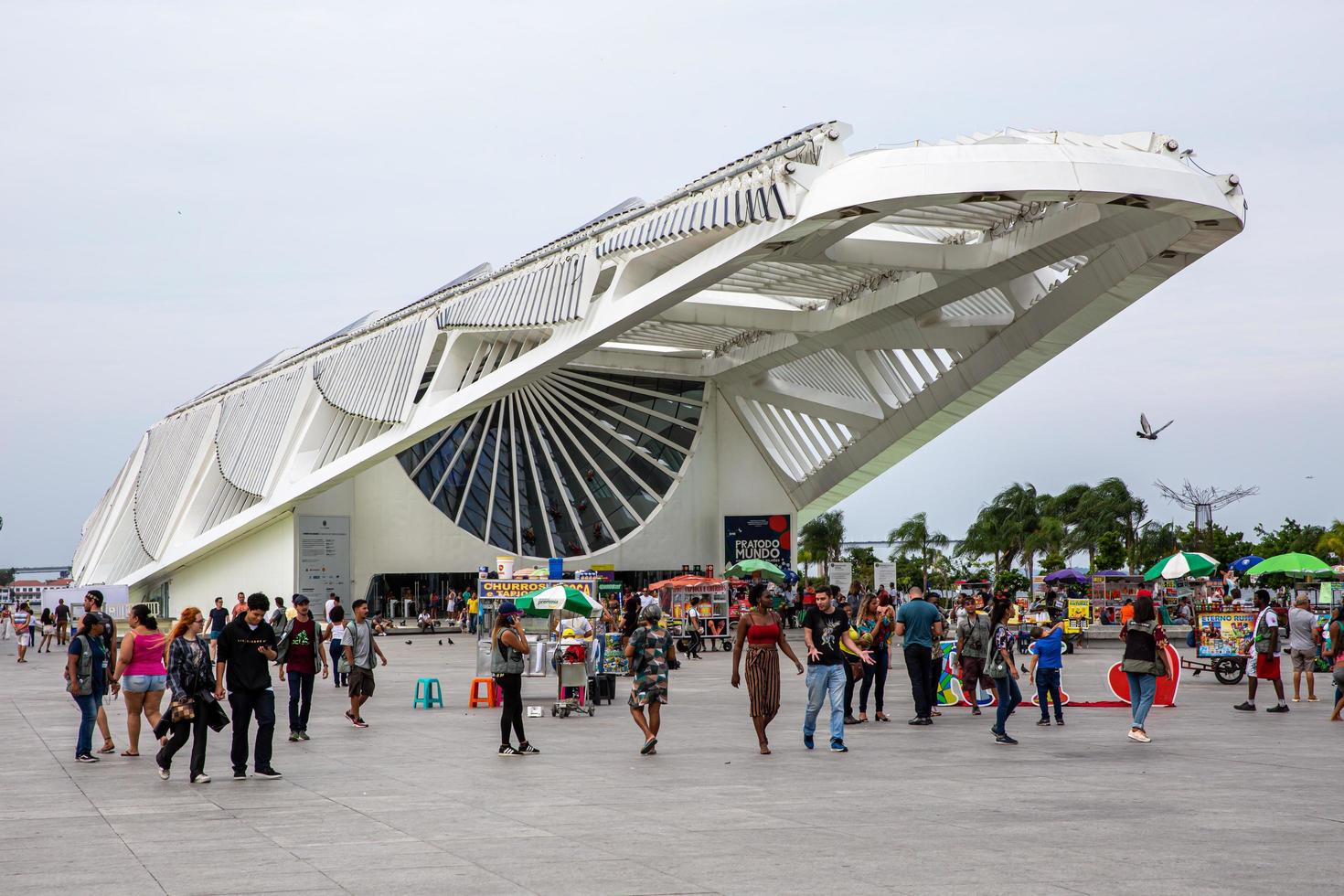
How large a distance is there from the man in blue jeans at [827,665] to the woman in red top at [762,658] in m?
0.25

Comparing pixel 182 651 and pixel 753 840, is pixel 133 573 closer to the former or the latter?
pixel 182 651

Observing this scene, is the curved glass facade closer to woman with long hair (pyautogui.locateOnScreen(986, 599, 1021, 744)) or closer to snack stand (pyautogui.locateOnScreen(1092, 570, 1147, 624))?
snack stand (pyautogui.locateOnScreen(1092, 570, 1147, 624))

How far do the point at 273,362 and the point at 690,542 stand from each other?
14.3m

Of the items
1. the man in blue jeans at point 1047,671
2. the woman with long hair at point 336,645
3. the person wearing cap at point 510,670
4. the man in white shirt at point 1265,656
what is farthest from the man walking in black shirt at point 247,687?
the man in white shirt at point 1265,656

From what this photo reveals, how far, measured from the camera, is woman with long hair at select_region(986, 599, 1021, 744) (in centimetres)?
1234

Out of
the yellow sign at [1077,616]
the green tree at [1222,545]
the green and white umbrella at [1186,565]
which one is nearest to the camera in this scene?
the green and white umbrella at [1186,565]

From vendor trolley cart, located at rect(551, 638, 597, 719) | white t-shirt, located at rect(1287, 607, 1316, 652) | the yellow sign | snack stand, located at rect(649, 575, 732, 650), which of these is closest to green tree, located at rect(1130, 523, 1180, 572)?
the yellow sign

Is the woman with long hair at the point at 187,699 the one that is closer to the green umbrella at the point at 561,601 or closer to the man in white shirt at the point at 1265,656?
the green umbrella at the point at 561,601

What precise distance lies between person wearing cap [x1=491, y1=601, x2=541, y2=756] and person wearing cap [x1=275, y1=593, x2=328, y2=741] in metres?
2.28

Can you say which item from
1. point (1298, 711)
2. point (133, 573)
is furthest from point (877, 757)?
point (133, 573)

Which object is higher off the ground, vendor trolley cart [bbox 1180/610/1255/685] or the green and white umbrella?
the green and white umbrella

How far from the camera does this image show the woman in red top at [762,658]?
459 inches

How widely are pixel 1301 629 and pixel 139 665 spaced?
1236 cm

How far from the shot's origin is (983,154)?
23.3 meters
